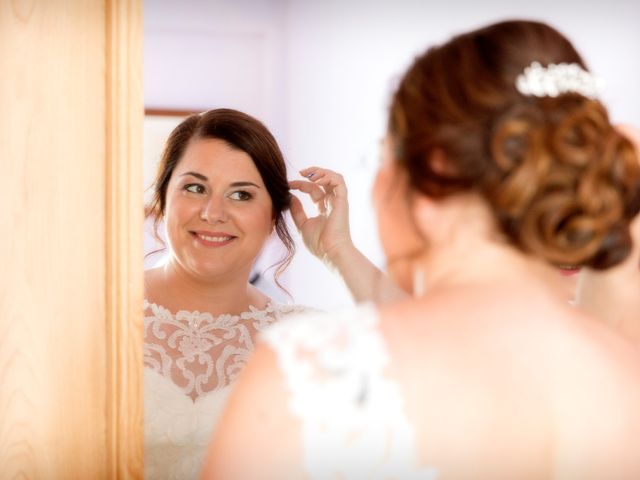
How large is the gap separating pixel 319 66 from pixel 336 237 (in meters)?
0.34

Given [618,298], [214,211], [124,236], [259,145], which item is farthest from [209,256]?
[618,298]

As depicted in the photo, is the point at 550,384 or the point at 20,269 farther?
the point at 20,269

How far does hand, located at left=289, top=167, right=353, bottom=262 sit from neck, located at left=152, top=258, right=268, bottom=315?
200 millimetres

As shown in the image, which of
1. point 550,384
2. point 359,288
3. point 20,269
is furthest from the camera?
point 359,288

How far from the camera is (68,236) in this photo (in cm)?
101

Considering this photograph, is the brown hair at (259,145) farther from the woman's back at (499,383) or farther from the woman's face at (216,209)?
the woman's back at (499,383)

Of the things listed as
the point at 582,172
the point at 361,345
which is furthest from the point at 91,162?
the point at 582,172

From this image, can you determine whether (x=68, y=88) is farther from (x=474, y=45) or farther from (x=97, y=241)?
(x=474, y=45)

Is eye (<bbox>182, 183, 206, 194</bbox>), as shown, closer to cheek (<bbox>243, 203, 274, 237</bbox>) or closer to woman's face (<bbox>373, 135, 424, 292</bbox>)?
cheek (<bbox>243, 203, 274, 237</bbox>)

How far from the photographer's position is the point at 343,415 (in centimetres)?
75

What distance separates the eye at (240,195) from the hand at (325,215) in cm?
9

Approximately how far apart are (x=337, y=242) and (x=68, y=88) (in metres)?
0.63

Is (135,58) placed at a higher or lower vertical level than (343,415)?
higher

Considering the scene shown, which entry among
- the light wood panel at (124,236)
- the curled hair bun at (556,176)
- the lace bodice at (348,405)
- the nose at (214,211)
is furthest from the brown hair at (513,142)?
the nose at (214,211)
